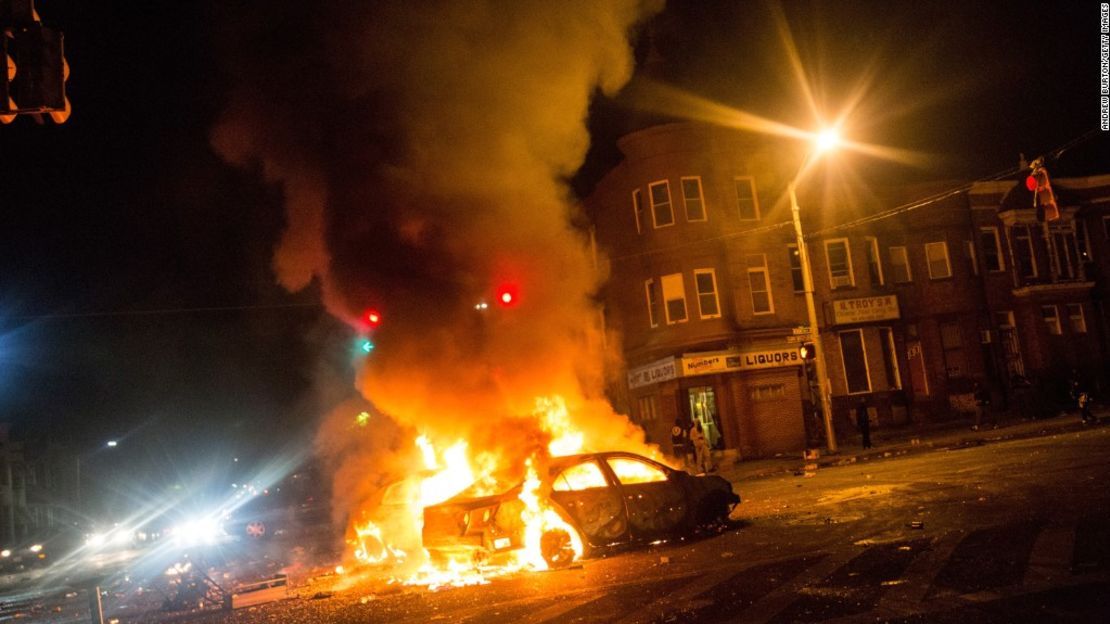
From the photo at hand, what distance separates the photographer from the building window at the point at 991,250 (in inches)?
1195

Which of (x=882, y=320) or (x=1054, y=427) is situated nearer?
(x=1054, y=427)

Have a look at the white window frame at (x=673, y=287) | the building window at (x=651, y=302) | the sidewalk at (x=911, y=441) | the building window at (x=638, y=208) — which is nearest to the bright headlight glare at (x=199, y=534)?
the sidewalk at (x=911, y=441)

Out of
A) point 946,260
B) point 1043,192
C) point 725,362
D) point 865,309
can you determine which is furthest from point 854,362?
point 1043,192

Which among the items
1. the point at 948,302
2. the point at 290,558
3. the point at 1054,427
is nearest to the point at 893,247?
the point at 948,302

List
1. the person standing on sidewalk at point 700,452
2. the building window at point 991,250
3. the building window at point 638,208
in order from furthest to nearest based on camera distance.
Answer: the building window at point 991,250
the building window at point 638,208
the person standing on sidewalk at point 700,452

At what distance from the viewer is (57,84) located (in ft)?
18.5

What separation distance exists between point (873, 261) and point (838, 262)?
1361 millimetres

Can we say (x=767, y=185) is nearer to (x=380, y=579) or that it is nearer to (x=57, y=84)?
(x=380, y=579)

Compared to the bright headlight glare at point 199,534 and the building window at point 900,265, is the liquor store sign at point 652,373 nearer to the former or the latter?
the building window at point 900,265

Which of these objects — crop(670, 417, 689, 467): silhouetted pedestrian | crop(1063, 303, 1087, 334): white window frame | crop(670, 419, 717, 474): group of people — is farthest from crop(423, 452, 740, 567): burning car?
crop(1063, 303, 1087, 334): white window frame

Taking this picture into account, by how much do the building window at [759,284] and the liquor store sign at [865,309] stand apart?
2.36 metres

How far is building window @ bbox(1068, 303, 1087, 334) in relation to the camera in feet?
102

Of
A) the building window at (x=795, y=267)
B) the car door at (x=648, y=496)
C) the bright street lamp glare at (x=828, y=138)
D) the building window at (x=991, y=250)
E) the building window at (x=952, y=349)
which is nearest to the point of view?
the car door at (x=648, y=496)

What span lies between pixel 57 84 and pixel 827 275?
1028 inches
